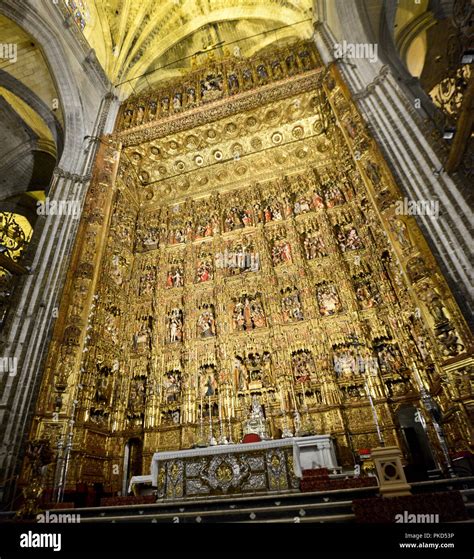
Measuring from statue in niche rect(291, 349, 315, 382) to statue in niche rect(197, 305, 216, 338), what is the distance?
2.74 meters

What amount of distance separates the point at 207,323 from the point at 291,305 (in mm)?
2837

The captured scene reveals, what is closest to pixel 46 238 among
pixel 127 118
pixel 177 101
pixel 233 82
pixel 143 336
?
pixel 143 336

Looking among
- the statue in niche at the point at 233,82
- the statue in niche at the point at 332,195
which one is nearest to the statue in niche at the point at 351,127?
the statue in niche at the point at 332,195

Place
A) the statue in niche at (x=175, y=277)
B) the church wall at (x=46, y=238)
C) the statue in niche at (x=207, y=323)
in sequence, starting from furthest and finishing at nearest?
the statue in niche at (x=175, y=277) < the statue in niche at (x=207, y=323) < the church wall at (x=46, y=238)

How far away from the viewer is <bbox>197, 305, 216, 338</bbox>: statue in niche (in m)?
10.5

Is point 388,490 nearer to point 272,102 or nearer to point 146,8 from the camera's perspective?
point 272,102

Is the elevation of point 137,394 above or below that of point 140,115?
below

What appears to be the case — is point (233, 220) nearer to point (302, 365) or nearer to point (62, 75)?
point (302, 365)

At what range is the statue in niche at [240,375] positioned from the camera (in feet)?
30.4

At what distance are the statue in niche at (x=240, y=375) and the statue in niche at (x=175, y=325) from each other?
2.18m

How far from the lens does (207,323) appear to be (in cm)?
1065

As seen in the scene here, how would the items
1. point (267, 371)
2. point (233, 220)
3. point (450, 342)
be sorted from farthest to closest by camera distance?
point (233, 220), point (267, 371), point (450, 342)

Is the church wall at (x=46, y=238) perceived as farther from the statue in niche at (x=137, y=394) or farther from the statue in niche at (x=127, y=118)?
the statue in niche at (x=137, y=394)

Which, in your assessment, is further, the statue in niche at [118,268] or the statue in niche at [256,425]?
the statue in niche at [118,268]
